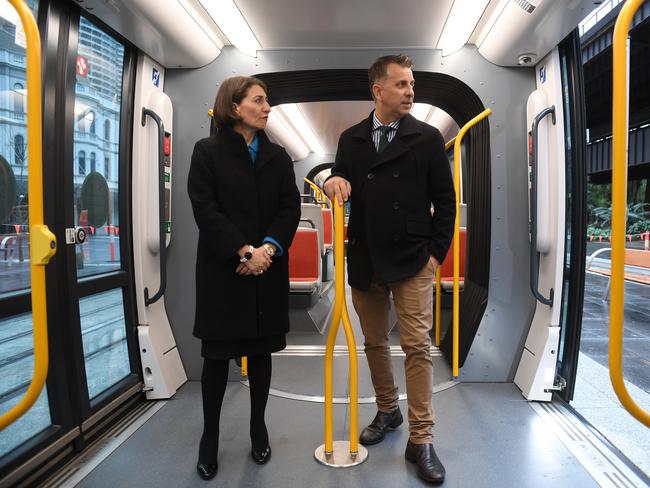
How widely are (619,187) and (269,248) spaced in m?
1.29

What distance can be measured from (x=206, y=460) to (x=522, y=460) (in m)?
1.51

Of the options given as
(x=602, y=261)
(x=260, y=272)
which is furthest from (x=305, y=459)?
(x=602, y=261)

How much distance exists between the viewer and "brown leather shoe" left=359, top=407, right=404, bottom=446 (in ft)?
7.71

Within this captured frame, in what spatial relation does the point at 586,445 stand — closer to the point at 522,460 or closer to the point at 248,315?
the point at 522,460

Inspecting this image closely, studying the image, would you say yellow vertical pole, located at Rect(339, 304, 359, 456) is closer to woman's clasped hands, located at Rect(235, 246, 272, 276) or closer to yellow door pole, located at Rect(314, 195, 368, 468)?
yellow door pole, located at Rect(314, 195, 368, 468)

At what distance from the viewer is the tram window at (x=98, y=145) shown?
252cm

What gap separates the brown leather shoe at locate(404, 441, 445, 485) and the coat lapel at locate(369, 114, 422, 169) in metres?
1.31

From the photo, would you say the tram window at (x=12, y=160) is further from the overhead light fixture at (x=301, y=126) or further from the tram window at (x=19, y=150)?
the overhead light fixture at (x=301, y=126)

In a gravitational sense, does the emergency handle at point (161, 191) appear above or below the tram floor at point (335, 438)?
above

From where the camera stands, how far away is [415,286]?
208 centimetres

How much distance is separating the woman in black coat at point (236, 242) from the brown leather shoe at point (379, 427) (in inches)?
27.7

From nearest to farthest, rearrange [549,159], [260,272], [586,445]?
[260,272] → [586,445] → [549,159]

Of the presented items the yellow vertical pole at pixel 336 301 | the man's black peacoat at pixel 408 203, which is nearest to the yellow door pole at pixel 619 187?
the man's black peacoat at pixel 408 203

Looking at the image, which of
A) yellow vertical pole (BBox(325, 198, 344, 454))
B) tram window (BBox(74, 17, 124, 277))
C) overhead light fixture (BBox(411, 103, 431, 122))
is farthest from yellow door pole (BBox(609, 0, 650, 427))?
overhead light fixture (BBox(411, 103, 431, 122))
